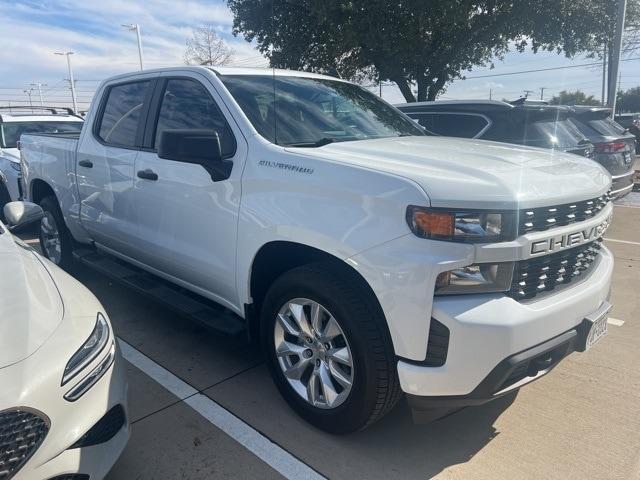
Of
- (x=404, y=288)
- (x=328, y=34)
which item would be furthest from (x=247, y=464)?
(x=328, y=34)

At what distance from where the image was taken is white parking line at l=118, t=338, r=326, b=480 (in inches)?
102

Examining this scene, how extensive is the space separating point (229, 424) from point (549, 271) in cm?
191

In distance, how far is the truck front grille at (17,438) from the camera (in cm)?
174

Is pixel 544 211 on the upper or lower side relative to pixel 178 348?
upper

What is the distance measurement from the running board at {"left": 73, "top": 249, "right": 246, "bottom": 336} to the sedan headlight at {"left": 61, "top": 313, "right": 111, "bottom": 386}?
929mm

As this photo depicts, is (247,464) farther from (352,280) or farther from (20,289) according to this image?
Result: (20,289)

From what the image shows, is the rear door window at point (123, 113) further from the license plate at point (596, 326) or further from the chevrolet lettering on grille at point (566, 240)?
the license plate at point (596, 326)

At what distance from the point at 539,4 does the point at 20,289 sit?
57.5 feet

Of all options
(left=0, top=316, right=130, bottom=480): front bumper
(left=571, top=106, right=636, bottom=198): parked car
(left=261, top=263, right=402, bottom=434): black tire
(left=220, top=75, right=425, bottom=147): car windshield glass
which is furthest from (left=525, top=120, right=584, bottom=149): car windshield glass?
(left=0, top=316, right=130, bottom=480): front bumper

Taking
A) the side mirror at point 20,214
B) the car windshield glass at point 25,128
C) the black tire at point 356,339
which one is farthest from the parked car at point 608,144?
the car windshield glass at point 25,128

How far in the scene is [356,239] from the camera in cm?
241

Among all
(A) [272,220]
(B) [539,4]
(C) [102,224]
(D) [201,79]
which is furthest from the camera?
(B) [539,4]

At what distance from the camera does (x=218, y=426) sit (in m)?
2.95

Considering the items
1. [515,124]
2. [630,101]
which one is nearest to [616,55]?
[515,124]
